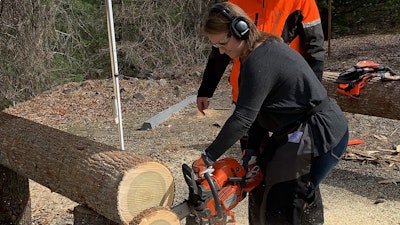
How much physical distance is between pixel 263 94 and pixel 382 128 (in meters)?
4.49

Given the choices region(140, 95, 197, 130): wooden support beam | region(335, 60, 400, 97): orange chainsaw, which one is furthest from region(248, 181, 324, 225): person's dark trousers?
region(140, 95, 197, 130): wooden support beam

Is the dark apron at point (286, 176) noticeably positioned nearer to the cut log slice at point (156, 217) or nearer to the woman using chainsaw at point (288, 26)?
the cut log slice at point (156, 217)

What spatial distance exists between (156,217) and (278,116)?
80cm

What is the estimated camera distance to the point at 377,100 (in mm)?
4809

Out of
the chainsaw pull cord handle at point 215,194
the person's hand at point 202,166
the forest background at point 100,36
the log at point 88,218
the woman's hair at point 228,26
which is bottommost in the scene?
the forest background at point 100,36

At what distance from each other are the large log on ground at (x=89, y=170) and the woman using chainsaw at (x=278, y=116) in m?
0.31

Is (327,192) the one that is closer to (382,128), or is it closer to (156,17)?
(382,128)

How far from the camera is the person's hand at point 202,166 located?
2.49 m

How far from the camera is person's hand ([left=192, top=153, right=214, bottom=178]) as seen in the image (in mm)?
2490

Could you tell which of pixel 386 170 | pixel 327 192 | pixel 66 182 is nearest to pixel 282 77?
pixel 66 182

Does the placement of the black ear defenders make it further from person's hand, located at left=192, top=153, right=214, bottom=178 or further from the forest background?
the forest background

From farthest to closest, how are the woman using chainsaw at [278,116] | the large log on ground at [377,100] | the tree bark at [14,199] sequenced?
the large log on ground at [377,100] < the tree bark at [14,199] < the woman using chainsaw at [278,116]

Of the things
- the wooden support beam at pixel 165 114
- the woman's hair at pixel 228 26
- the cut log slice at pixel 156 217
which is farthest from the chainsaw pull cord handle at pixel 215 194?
the wooden support beam at pixel 165 114

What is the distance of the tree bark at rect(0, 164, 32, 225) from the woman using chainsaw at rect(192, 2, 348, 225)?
196 cm
